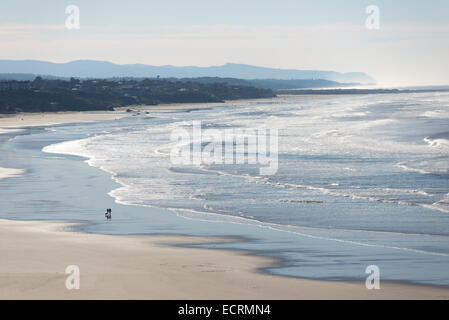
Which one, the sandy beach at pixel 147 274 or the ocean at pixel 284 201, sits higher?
the sandy beach at pixel 147 274

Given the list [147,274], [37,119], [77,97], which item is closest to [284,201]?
[147,274]

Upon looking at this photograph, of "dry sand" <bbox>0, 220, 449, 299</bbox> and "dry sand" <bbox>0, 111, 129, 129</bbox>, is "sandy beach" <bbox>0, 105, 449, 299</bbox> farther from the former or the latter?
"dry sand" <bbox>0, 111, 129, 129</bbox>

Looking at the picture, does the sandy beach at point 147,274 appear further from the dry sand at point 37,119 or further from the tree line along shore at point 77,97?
the tree line along shore at point 77,97

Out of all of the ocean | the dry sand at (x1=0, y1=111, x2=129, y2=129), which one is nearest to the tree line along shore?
the dry sand at (x1=0, y1=111, x2=129, y2=129)

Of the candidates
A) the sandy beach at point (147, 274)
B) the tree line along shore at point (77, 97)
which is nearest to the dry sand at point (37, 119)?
the tree line along shore at point (77, 97)

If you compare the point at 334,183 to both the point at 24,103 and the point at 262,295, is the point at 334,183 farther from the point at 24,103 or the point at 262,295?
the point at 24,103
